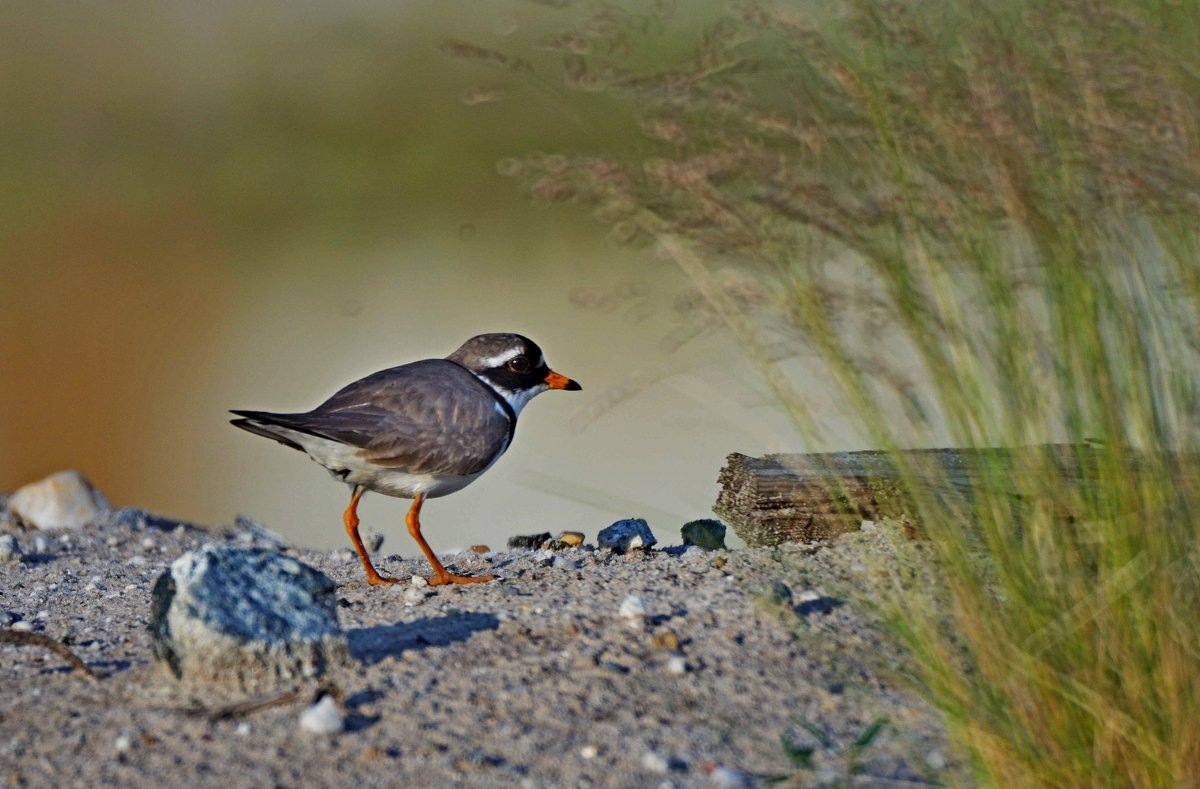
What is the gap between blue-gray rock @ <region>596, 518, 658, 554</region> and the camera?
15.5 ft

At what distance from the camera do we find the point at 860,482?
414cm

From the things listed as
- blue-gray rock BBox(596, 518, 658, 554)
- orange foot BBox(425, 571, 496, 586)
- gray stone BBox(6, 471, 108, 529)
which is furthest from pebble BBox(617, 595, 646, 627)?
gray stone BBox(6, 471, 108, 529)

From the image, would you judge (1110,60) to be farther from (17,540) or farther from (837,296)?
(17,540)

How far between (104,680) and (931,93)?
2457 millimetres

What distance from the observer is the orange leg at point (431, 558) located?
4.33 m

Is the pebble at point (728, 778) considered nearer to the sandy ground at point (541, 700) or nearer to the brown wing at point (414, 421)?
the sandy ground at point (541, 700)

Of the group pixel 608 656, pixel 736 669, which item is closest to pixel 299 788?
pixel 608 656

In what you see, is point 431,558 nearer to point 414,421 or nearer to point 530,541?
point 414,421

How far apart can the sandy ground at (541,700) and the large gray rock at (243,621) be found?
64 millimetres

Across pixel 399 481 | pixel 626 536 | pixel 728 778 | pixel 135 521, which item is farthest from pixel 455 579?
pixel 135 521

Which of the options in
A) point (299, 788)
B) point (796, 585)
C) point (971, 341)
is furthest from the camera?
point (796, 585)

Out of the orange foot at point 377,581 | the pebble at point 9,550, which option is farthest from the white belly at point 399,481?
the pebble at point 9,550

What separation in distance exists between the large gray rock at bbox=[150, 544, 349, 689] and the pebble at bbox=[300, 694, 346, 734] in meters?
0.21

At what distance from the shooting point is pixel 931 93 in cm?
291
